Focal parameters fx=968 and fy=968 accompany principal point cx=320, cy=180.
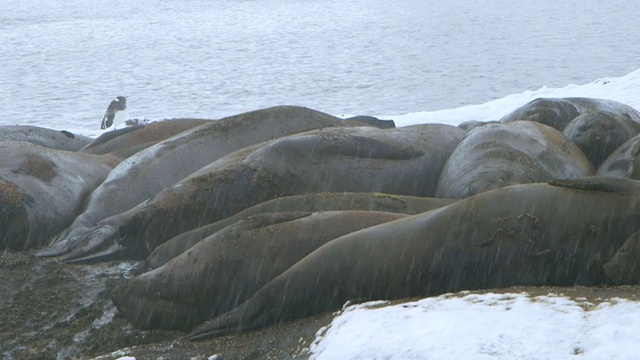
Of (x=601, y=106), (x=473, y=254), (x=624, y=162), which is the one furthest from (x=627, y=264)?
(x=601, y=106)

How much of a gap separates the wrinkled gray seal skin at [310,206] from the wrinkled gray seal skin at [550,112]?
291 cm

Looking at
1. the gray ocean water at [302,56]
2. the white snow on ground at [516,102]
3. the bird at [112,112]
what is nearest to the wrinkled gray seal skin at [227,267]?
the white snow on ground at [516,102]

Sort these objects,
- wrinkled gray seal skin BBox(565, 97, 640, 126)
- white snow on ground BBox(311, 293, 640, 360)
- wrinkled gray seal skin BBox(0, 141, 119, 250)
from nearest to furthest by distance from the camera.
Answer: white snow on ground BBox(311, 293, 640, 360) → wrinkled gray seal skin BBox(0, 141, 119, 250) → wrinkled gray seal skin BBox(565, 97, 640, 126)

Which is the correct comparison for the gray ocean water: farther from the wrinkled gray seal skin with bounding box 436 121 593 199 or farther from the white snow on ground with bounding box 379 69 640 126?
the wrinkled gray seal skin with bounding box 436 121 593 199

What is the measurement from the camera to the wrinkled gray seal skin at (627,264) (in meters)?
3.71

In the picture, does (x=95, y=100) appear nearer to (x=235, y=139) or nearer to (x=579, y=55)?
(x=579, y=55)

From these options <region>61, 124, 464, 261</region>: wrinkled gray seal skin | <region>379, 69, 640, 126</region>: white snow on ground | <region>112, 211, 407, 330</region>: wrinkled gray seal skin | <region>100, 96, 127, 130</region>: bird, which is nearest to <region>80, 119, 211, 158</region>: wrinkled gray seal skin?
<region>61, 124, 464, 261</region>: wrinkled gray seal skin

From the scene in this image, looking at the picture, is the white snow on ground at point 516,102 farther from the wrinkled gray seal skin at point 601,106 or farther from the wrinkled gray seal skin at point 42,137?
the wrinkled gray seal skin at point 42,137

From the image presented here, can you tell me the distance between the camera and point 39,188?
647cm

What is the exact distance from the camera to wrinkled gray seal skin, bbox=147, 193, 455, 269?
200 inches

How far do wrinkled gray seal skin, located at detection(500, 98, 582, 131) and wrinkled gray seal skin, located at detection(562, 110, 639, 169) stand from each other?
0.71 m

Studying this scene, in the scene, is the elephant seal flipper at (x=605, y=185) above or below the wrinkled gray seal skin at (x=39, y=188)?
above

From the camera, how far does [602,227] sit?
3883mm

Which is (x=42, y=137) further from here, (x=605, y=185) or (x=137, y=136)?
(x=605, y=185)
